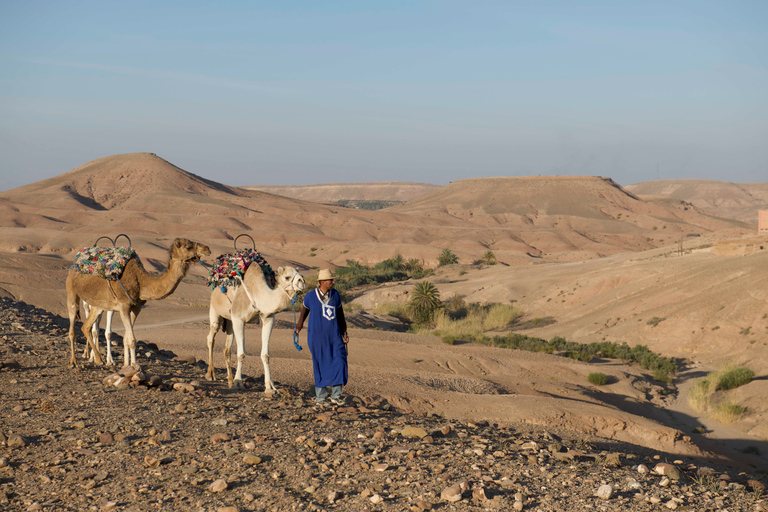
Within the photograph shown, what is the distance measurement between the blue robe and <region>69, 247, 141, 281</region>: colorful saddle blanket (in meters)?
3.04

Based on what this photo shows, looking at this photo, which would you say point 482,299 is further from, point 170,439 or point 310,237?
point 310,237

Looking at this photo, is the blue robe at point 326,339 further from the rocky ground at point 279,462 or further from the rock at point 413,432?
the rock at point 413,432

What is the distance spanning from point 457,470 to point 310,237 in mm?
78700

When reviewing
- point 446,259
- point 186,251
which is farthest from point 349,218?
point 186,251

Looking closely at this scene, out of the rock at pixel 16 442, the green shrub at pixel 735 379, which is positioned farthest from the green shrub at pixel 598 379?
the rock at pixel 16 442

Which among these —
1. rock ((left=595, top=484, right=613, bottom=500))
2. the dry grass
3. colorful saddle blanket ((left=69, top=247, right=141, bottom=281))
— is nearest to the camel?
colorful saddle blanket ((left=69, top=247, right=141, bottom=281))

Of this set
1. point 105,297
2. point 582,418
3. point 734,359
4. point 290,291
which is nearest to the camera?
point 290,291

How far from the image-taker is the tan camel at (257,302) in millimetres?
8805

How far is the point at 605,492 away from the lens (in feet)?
18.2

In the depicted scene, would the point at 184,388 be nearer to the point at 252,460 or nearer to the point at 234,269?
the point at 234,269

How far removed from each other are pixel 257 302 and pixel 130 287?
222 centimetres

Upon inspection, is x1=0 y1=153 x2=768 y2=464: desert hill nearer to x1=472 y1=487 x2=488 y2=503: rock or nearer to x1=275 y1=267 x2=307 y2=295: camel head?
x1=275 y1=267 x2=307 y2=295: camel head

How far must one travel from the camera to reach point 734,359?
23.5 metres

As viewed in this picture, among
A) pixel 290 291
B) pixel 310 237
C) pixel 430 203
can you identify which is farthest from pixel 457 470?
pixel 430 203
